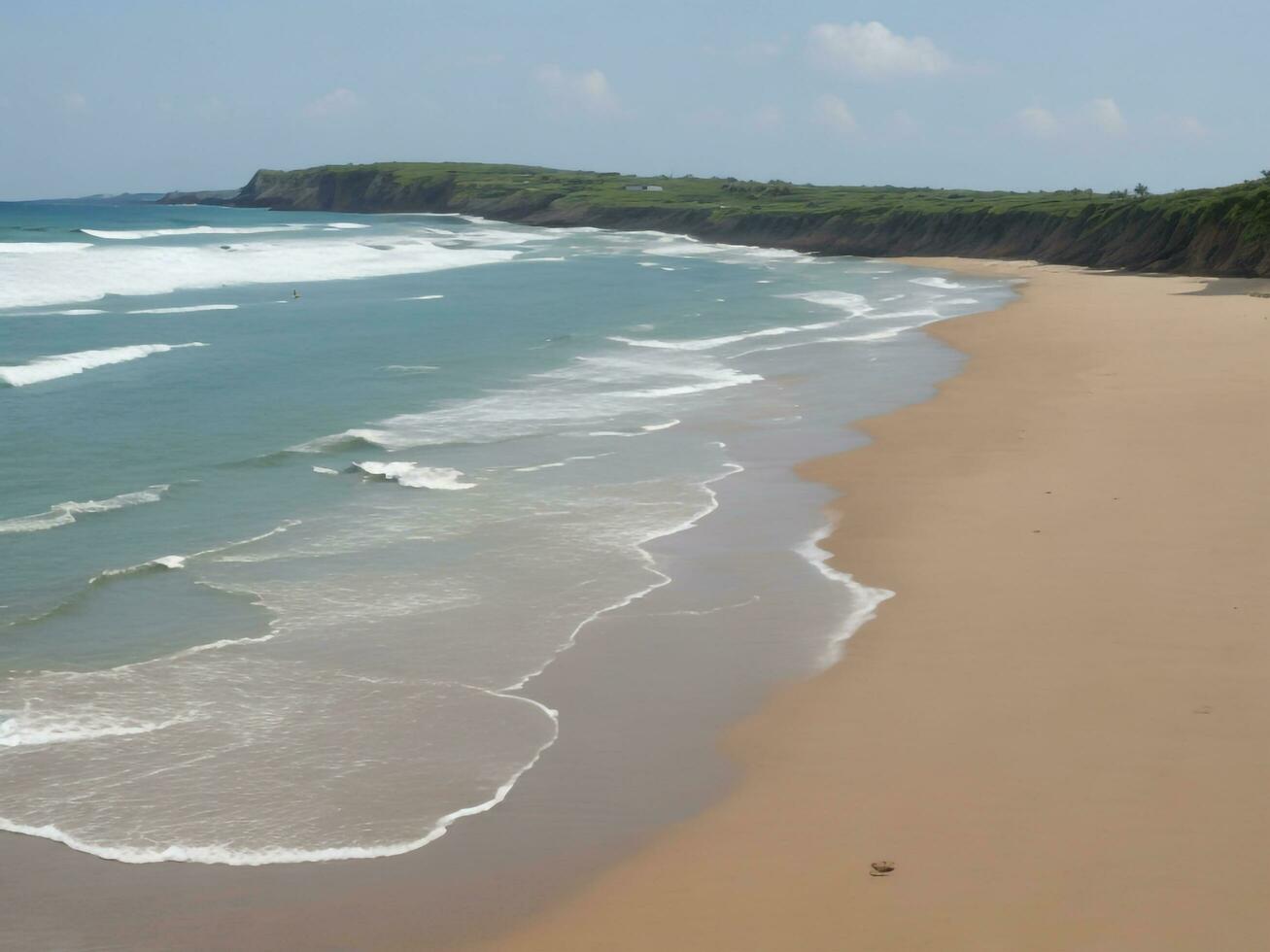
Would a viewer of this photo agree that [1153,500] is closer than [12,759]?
No

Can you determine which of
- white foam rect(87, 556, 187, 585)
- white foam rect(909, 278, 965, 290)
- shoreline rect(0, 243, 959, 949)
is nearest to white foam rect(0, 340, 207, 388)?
white foam rect(87, 556, 187, 585)

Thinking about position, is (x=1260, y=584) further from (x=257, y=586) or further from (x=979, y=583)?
(x=257, y=586)

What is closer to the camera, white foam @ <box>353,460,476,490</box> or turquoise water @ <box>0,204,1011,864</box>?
turquoise water @ <box>0,204,1011,864</box>

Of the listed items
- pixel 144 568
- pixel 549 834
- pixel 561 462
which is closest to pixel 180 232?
pixel 561 462

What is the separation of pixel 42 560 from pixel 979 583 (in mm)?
8538

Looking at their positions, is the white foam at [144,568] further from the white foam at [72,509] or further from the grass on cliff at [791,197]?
the grass on cliff at [791,197]

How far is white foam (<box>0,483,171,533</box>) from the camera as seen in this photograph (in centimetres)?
1339

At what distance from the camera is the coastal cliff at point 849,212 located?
44438 mm

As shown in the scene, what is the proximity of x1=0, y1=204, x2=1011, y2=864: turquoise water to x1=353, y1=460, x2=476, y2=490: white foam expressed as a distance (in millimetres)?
74

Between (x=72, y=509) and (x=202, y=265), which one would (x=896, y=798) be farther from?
(x=202, y=265)

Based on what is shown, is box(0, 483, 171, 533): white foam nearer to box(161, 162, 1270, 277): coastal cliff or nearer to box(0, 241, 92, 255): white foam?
box(161, 162, 1270, 277): coastal cliff

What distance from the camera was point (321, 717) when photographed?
27.7 ft

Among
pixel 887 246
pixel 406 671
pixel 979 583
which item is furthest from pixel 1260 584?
pixel 887 246

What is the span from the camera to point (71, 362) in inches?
1034
